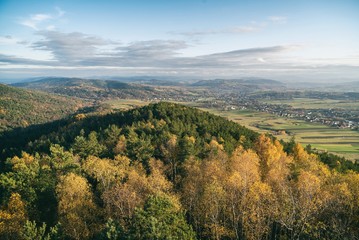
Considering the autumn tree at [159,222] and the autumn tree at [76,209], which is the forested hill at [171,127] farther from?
the autumn tree at [159,222]

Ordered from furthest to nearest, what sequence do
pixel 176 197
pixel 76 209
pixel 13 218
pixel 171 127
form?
1. pixel 171 127
2. pixel 176 197
3. pixel 76 209
4. pixel 13 218

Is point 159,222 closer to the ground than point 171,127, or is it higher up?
closer to the ground

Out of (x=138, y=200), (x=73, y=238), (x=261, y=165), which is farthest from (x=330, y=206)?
(x=73, y=238)

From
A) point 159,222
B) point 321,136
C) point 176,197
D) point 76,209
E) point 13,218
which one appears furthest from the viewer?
point 321,136

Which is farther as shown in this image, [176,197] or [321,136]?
[321,136]

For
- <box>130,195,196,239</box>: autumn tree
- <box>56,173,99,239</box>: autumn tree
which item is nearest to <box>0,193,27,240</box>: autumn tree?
<box>56,173,99,239</box>: autumn tree

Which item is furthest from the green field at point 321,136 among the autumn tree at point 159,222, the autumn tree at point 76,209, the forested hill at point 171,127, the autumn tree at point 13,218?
the autumn tree at point 13,218

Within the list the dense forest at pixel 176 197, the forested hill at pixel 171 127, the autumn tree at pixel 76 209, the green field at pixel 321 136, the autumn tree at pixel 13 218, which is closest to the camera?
the dense forest at pixel 176 197

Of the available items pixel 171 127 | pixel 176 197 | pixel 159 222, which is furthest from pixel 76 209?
pixel 171 127

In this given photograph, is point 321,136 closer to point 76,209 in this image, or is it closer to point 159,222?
point 76,209
